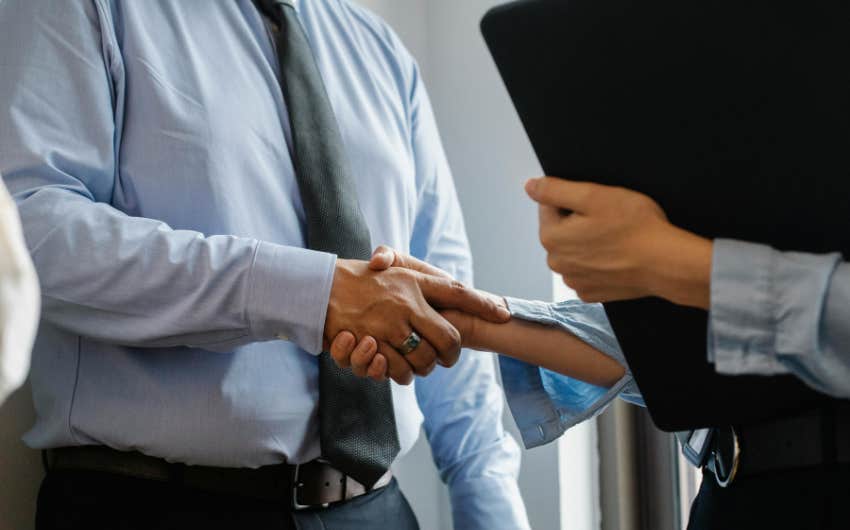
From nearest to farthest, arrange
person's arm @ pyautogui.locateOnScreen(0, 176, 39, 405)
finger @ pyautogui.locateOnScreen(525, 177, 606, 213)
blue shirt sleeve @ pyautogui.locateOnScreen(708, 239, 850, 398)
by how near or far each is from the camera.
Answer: person's arm @ pyautogui.locateOnScreen(0, 176, 39, 405) < blue shirt sleeve @ pyautogui.locateOnScreen(708, 239, 850, 398) < finger @ pyautogui.locateOnScreen(525, 177, 606, 213)

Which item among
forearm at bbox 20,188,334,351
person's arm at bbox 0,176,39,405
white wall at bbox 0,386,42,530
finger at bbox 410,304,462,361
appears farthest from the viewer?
white wall at bbox 0,386,42,530

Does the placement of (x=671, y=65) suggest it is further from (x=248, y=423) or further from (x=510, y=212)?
(x=510, y=212)

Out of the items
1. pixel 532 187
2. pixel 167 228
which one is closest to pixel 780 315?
pixel 532 187

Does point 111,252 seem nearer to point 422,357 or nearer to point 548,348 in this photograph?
point 422,357

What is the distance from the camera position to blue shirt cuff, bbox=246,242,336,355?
1059 millimetres

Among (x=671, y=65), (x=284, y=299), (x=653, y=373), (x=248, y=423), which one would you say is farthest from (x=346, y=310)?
(x=671, y=65)

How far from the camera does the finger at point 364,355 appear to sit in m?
1.10

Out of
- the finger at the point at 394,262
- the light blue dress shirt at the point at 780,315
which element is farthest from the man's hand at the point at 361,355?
the light blue dress shirt at the point at 780,315

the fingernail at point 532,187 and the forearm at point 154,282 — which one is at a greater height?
the fingernail at point 532,187

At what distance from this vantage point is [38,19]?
44.8 inches

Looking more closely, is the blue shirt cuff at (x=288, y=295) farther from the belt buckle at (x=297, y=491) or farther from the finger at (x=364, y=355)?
the belt buckle at (x=297, y=491)

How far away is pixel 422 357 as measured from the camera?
115 centimetres

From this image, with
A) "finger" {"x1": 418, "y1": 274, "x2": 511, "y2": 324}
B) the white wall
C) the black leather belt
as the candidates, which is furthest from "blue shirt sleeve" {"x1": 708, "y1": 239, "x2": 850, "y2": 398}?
the white wall

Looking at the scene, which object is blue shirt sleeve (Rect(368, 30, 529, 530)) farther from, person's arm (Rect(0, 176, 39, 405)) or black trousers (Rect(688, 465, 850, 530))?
person's arm (Rect(0, 176, 39, 405))
